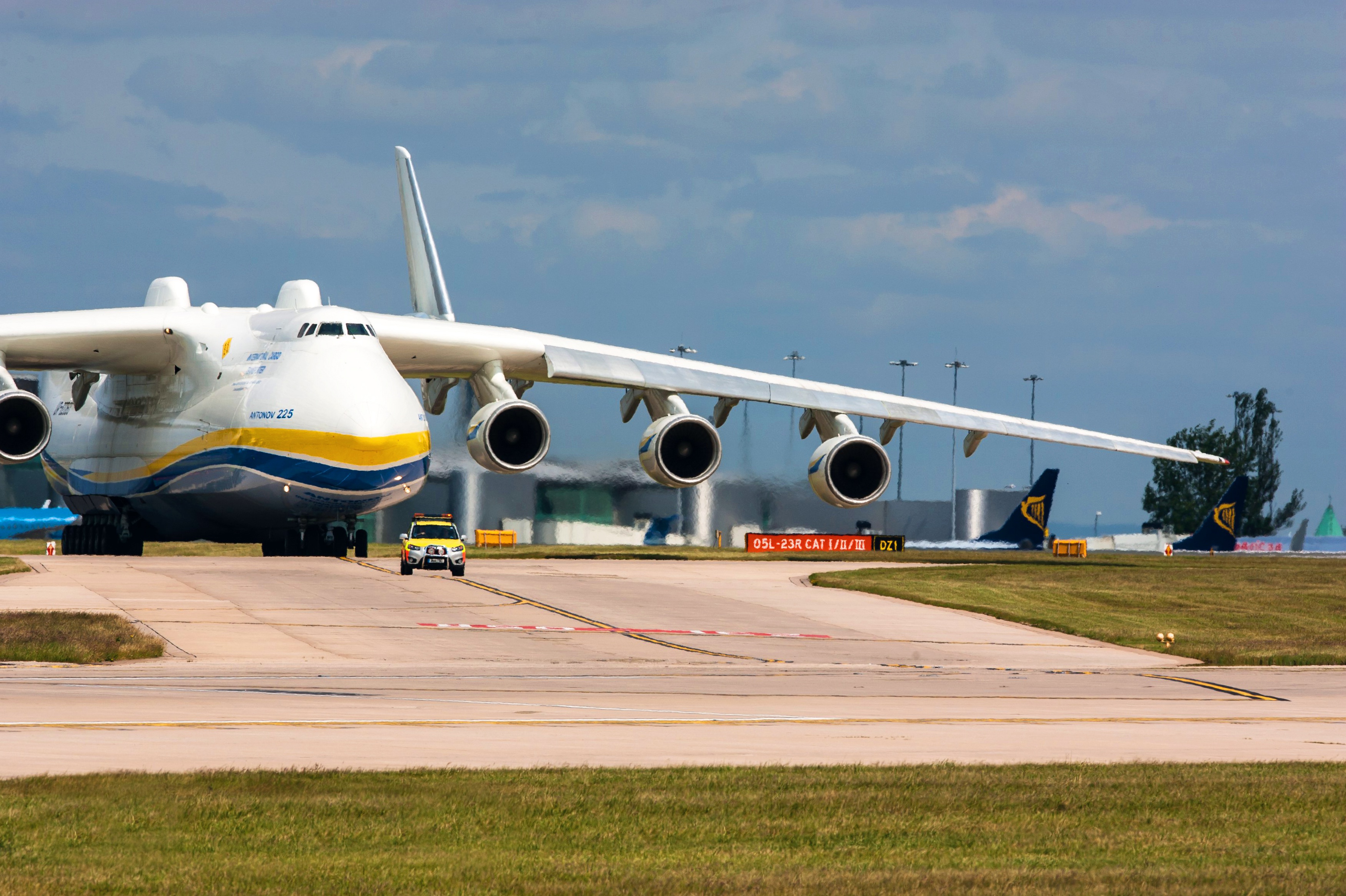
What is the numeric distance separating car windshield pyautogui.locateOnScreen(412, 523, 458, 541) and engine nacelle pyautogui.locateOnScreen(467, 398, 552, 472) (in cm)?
163

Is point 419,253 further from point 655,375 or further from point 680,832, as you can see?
point 680,832

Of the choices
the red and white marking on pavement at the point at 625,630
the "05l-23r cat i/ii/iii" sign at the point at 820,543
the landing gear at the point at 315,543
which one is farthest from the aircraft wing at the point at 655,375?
the "05l-23r cat i/ii/iii" sign at the point at 820,543

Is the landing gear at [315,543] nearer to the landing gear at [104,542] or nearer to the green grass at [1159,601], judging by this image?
the landing gear at [104,542]

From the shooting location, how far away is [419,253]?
137ft

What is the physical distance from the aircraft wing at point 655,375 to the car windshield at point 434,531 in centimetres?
453

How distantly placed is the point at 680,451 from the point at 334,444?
756 centimetres

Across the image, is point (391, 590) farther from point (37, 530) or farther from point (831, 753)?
point (37, 530)

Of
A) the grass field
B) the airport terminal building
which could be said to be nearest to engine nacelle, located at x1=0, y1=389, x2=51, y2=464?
the grass field

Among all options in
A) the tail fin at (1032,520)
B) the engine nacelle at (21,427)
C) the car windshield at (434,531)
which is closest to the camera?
the engine nacelle at (21,427)

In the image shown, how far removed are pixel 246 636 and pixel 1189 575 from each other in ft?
83.3

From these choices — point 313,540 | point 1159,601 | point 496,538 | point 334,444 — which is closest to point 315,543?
point 313,540

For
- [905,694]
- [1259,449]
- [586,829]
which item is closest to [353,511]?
[905,694]

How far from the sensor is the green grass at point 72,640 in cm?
1816

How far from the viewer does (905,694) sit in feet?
54.3
